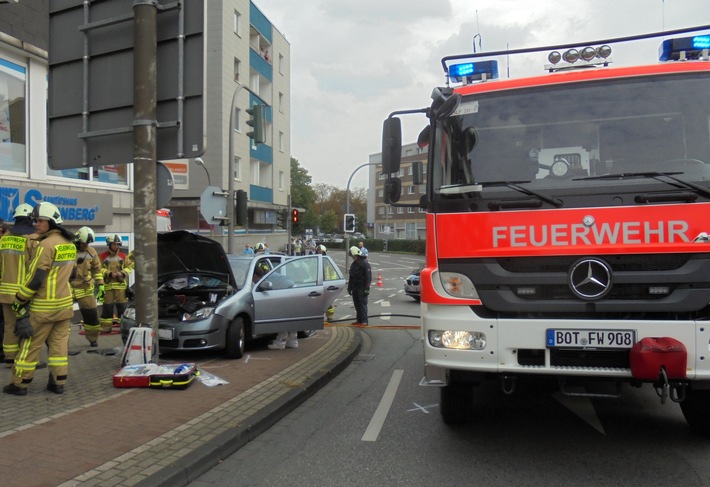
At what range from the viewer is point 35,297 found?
18.0ft

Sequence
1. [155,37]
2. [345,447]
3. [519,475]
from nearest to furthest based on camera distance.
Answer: [519,475] < [345,447] < [155,37]

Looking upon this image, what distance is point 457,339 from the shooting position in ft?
13.3

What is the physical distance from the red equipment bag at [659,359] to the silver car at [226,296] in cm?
541

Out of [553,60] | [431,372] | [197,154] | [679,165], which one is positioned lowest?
[431,372]

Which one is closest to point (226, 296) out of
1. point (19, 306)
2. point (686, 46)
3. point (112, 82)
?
point (19, 306)

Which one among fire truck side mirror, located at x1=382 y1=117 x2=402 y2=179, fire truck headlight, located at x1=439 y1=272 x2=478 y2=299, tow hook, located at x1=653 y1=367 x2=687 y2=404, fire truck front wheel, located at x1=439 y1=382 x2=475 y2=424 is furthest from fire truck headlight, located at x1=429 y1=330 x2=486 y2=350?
fire truck side mirror, located at x1=382 y1=117 x2=402 y2=179

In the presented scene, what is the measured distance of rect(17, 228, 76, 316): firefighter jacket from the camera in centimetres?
541

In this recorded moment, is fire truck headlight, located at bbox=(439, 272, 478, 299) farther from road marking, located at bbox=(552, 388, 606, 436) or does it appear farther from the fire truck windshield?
road marking, located at bbox=(552, 388, 606, 436)

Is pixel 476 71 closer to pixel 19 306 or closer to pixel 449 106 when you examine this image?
pixel 449 106

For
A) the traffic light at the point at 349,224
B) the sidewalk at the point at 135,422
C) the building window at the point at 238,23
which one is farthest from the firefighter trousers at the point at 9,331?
the building window at the point at 238,23

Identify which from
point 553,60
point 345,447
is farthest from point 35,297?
point 553,60

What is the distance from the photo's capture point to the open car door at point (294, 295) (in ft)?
28.0

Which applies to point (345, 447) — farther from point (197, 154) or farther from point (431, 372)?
point (197, 154)

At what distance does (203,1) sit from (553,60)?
3.76 m
